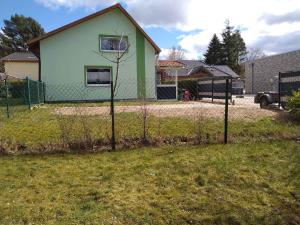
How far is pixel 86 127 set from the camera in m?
7.73

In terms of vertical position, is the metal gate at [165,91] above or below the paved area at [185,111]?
above

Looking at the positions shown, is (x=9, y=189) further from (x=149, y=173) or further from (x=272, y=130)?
(x=272, y=130)

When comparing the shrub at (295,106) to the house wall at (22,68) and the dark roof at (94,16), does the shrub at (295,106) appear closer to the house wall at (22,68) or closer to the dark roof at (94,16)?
the dark roof at (94,16)

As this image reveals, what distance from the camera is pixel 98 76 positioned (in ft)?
76.7

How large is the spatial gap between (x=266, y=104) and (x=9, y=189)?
46.8ft

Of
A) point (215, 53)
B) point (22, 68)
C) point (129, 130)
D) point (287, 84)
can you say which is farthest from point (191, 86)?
point (215, 53)

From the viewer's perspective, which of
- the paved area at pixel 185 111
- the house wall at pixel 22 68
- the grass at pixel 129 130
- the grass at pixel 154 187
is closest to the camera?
the grass at pixel 154 187

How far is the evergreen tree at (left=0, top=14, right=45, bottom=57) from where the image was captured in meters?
60.7

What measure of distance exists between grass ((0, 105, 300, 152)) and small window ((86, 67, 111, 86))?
1253 cm

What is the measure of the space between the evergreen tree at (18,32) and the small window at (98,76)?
4209 cm

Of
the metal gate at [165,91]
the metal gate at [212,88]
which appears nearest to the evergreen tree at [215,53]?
the metal gate at [212,88]

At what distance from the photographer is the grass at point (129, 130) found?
7668mm

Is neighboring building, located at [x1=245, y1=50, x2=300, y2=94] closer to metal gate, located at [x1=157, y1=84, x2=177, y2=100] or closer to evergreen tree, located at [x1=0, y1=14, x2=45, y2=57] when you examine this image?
metal gate, located at [x1=157, y1=84, x2=177, y2=100]

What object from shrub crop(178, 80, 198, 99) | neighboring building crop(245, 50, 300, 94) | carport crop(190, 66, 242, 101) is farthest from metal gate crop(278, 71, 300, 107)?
neighboring building crop(245, 50, 300, 94)
